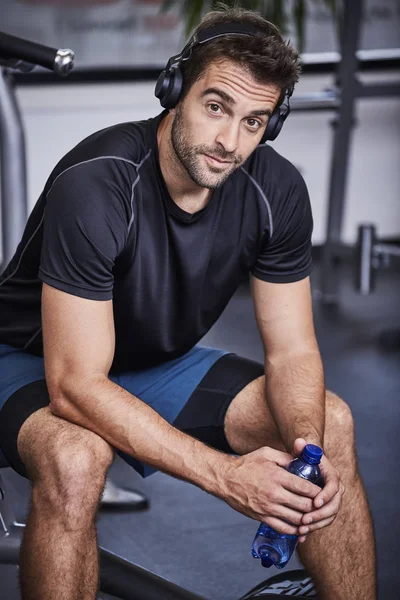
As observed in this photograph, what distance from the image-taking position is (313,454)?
1262mm

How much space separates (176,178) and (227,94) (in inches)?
6.7

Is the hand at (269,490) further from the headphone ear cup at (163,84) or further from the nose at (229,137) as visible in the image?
the headphone ear cup at (163,84)

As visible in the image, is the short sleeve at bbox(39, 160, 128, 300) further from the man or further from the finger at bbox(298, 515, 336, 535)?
the finger at bbox(298, 515, 336, 535)

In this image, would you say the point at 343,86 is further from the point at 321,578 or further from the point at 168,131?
the point at 321,578

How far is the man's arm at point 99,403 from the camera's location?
4.20 ft

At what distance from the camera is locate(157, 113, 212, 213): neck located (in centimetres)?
144

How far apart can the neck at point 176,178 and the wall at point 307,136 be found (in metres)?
2.45

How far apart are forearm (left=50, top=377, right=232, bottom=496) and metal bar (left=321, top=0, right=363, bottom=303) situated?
2.39 metres

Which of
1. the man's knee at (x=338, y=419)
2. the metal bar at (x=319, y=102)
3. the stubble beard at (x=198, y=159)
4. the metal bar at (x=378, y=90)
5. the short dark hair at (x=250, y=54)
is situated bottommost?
the man's knee at (x=338, y=419)

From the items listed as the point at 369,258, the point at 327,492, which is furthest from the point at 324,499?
the point at 369,258

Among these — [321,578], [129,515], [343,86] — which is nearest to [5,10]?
[343,86]

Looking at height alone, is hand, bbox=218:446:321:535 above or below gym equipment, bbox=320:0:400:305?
below

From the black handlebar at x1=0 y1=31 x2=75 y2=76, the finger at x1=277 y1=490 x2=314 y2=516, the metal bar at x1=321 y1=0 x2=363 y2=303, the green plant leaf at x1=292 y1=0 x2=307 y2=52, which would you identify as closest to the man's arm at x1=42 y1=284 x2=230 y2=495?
the finger at x1=277 y1=490 x2=314 y2=516

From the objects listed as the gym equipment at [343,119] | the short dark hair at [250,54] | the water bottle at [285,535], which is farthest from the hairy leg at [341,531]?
the gym equipment at [343,119]
